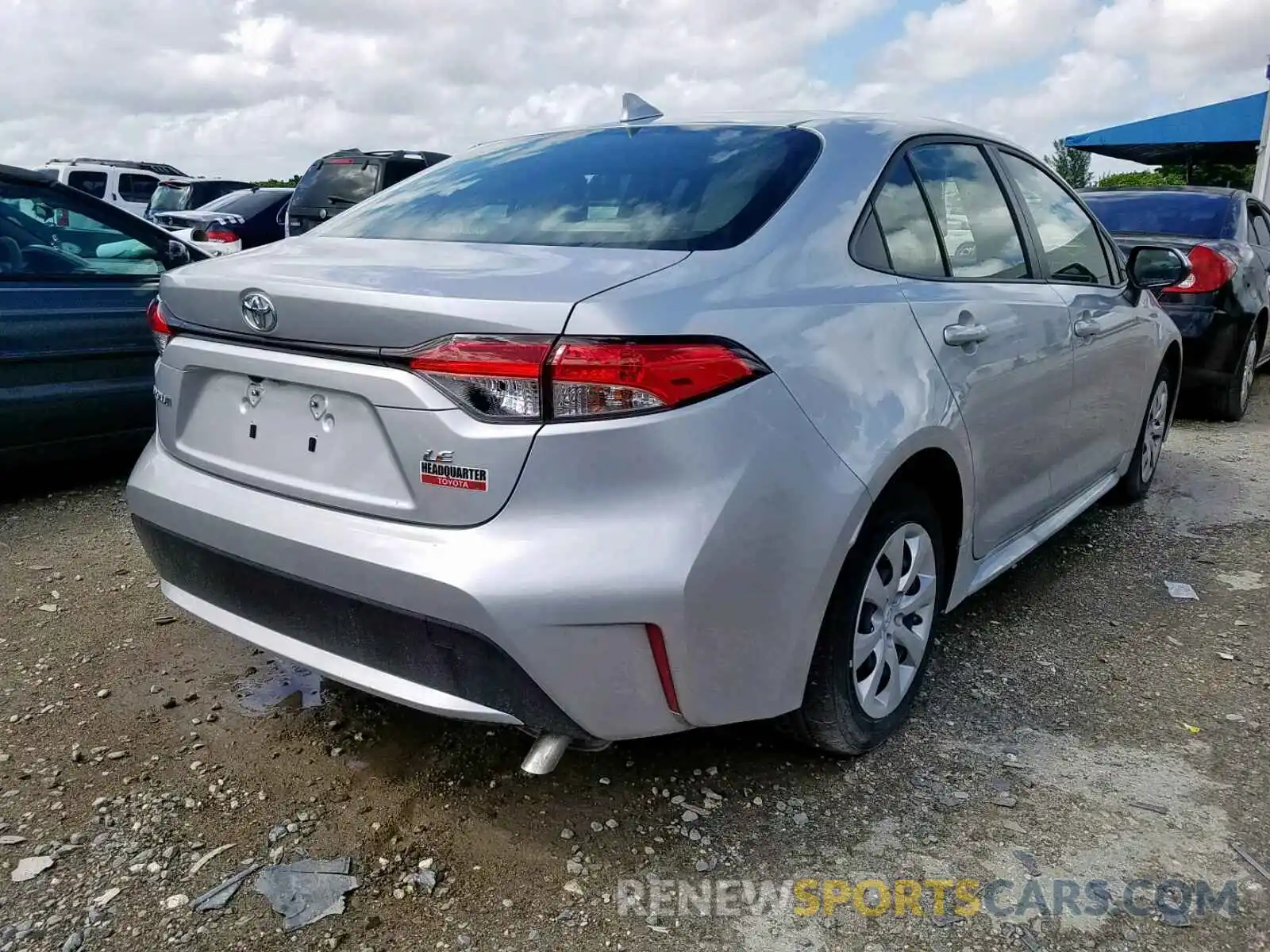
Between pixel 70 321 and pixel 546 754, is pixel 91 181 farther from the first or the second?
pixel 546 754

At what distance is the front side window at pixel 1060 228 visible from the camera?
3.44 m

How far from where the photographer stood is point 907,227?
2674mm

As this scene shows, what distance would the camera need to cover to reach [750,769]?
2.57m

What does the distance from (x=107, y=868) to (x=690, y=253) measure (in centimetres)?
174

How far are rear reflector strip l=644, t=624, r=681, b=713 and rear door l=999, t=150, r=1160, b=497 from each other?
6.57 ft

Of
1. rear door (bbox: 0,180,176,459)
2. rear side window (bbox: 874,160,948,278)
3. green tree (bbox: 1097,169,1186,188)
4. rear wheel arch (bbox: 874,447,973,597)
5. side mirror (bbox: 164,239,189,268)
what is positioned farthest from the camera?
green tree (bbox: 1097,169,1186,188)

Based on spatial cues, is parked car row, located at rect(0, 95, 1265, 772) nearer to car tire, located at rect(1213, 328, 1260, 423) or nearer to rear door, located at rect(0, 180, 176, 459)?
rear door, located at rect(0, 180, 176, 459)

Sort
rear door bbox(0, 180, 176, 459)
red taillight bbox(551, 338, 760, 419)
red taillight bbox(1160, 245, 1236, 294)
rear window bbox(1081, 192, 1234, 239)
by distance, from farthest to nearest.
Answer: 1. rear window bbox(1081, 192, 1234, 239)
2. red taillight bbox(1160, 245, 1236, 294)
3. rear door bbox(0, 180, 176, 459)
4. red taillight bbox(551, 338, 760, 419)

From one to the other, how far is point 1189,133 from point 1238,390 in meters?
11.4

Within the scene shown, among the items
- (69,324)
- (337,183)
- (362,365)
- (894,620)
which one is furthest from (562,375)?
(337,183)

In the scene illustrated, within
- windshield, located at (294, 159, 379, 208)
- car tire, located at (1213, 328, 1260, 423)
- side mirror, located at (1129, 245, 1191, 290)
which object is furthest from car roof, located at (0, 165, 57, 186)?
windshield, located at (294, 159, 379, 208)

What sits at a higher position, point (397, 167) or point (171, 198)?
point (397, 167)

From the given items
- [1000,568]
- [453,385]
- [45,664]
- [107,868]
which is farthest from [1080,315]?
[45,664]

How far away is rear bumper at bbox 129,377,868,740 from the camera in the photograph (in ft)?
6.22
